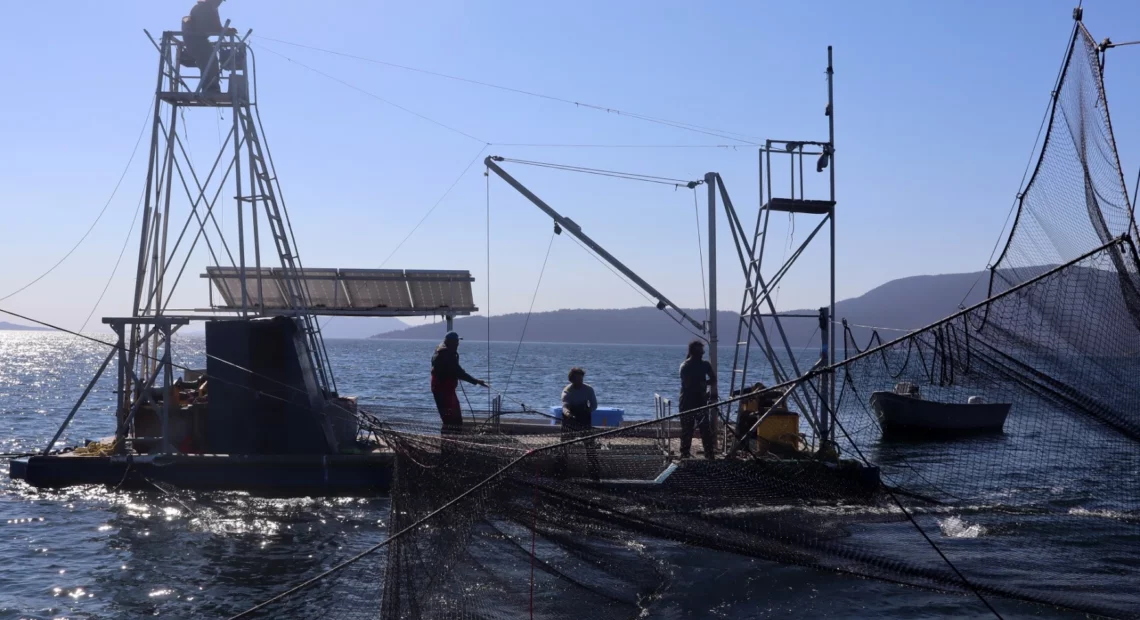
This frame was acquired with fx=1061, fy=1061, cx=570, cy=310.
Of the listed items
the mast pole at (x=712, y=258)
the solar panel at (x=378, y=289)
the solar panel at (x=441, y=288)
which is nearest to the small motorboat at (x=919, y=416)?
the mast pole at (x=712, y=258)

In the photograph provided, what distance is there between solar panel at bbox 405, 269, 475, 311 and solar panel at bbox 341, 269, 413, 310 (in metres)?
0.16

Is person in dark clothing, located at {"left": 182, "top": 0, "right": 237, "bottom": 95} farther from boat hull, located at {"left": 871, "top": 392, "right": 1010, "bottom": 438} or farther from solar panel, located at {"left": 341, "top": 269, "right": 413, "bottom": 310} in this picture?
boat hull, located at {"left": 871, "top": 392, "right": 1010, "bottom": 438}

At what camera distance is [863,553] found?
10.8m

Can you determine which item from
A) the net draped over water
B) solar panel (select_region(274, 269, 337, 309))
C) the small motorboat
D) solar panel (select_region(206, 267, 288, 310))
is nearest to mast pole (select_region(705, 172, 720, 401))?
the net draped over water

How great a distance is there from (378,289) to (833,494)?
12.0 meters

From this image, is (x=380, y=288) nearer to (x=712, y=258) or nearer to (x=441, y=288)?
(x=441, y=288)

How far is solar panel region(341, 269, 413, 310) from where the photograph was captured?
20.3 metres

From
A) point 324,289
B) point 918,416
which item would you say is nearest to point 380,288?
point 324,289

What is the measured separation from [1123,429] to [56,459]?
49.4 ft

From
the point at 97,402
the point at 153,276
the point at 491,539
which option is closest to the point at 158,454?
the point at 153,276

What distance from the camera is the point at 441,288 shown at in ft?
67.3

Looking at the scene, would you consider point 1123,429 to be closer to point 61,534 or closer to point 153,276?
point 61,534

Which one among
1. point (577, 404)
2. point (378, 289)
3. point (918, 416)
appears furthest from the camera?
point (918, 416)

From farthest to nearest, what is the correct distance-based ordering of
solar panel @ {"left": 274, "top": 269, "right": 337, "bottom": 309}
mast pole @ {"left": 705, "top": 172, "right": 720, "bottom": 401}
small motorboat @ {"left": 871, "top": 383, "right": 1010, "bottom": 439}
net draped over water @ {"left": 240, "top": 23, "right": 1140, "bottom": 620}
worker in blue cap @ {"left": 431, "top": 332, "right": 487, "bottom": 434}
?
small motorboat @ {"left": 871, "top": 383, "right": 1010, "bottom": 439} → solar panel @ {"left": 274, "top": 269, "right": 337, "bottom": 309} → mast pole @ {"left": 705, "top": 172, "right": 720, "bottom": 401} → worker in blue cap @ {"left": 431, "top": 332, "right": 487, "bottom": 434} → net draped over water @ {"left": 240, "top": 23, "right": 1140, "bottom": 620}
